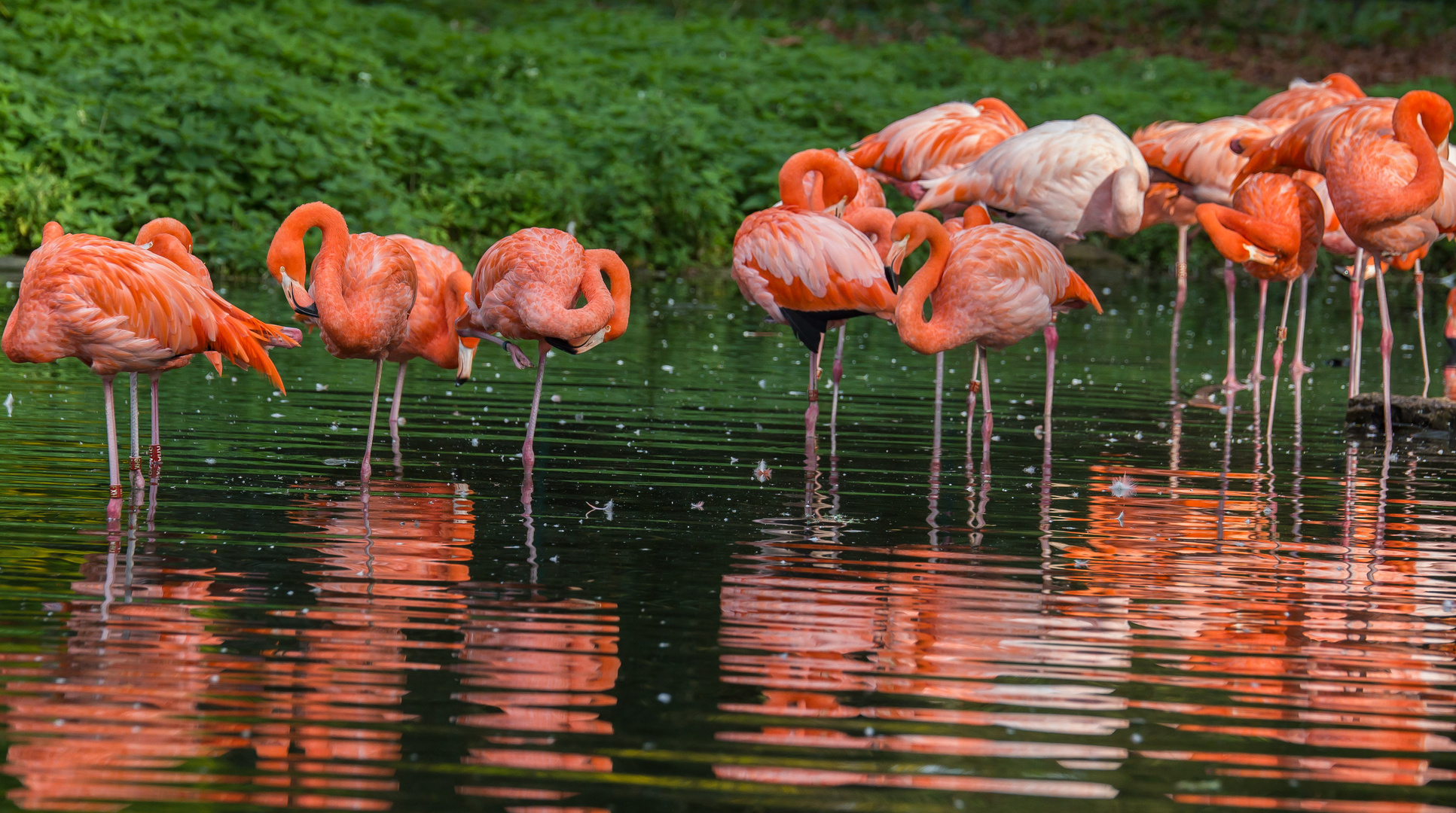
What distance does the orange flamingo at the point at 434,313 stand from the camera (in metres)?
6.93

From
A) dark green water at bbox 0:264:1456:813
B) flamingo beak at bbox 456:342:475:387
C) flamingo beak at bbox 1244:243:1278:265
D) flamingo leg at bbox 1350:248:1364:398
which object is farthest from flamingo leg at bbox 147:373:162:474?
flamingo leg at bbox 1350:248:1364:398

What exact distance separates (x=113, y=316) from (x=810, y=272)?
2907mm

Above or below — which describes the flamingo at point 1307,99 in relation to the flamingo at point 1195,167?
above

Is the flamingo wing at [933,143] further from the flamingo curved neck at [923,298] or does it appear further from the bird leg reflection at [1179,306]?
the flamingo curved neck at [923,298]

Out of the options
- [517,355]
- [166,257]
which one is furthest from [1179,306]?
[166,257]

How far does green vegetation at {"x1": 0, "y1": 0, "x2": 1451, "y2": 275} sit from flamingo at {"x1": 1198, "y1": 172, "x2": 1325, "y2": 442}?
7.36 metres

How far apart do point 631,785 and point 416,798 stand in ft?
1.26

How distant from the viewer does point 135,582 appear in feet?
14.5

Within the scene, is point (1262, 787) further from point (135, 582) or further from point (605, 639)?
point (135, 582)

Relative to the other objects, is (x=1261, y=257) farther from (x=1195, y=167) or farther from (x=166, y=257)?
(x=166, y=257)

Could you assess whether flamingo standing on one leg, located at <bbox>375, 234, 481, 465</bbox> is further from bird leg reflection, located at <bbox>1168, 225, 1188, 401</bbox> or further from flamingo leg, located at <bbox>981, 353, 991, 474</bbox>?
bird leg reflection, located at <bbox>1168, 225, 1188, 401</bbox>

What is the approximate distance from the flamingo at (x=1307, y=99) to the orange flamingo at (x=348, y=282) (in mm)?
6303

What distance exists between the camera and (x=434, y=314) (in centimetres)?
696

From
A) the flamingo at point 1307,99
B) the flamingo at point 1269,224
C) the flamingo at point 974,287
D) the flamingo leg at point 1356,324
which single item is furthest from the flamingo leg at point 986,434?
the flamingo at point 1307,99
